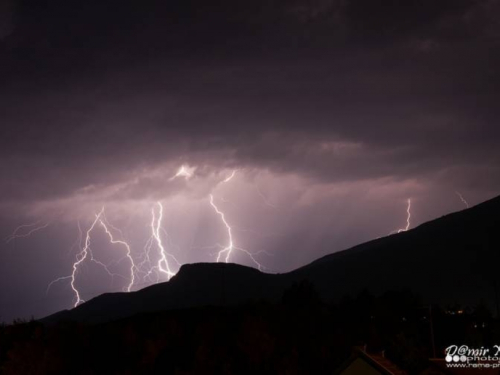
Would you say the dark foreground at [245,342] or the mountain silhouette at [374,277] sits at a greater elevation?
the mountain silhouette at [374,277]

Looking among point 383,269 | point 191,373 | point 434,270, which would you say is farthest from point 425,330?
point 383,269

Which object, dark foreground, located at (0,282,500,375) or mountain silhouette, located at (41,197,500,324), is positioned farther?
mountain silhouette, located at (41,197,500,324)

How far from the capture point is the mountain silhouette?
6038 inches

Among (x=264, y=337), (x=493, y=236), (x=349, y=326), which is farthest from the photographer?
(x=493, y=236)

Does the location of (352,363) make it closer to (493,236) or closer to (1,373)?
(1,373)

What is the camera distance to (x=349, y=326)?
192 feet

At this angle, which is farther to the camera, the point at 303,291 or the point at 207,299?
the point at 207,299

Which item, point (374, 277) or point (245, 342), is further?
point (374, 277)

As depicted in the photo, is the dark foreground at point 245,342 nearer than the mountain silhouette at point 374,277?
Yes

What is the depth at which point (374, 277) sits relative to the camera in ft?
566

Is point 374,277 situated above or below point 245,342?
above

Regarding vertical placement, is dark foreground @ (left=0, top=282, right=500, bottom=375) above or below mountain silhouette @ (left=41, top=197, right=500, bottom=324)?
below

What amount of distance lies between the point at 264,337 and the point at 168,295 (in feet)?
463

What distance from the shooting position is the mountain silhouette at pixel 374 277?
15338cm
